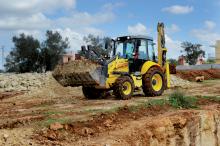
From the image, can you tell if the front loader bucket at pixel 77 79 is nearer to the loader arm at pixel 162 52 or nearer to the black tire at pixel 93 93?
the black tire at pixel 93 93

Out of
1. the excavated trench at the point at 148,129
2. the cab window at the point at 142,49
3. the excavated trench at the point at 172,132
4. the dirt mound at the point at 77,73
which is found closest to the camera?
the excavated trench at the point at 148,129

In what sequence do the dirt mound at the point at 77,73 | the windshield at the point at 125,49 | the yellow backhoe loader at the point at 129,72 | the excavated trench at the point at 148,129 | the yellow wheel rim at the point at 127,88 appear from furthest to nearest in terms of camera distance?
the windshield at the point at 125,49, the yellow wheel rim at the point at 127,88, the yellow backhoe loader at the point at 129,72, the dirt mound at the point at 77,73, the excavated trench at the point at 148,129

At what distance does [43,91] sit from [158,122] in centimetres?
1370

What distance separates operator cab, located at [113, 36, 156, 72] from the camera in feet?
68.3

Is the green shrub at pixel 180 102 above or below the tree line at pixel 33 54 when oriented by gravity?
below

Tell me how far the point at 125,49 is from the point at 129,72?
3.61ft

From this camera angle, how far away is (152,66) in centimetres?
2147

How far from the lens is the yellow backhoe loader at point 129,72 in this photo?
63.2 ft

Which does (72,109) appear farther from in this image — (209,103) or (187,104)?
(209,103)

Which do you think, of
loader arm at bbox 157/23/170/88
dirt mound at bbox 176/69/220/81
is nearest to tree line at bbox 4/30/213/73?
dirt mound at bbox 176/69/220/81

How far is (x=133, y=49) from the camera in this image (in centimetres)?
2089

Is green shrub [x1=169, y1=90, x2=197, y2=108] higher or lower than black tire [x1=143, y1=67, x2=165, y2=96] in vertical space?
lower

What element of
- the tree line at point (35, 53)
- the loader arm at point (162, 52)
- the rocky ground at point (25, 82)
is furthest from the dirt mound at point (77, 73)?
the tree line at point (35, 53)

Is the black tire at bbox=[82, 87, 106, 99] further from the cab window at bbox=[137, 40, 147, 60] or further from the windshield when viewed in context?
the cab window at bbox=[137, 40, 147, 60]
